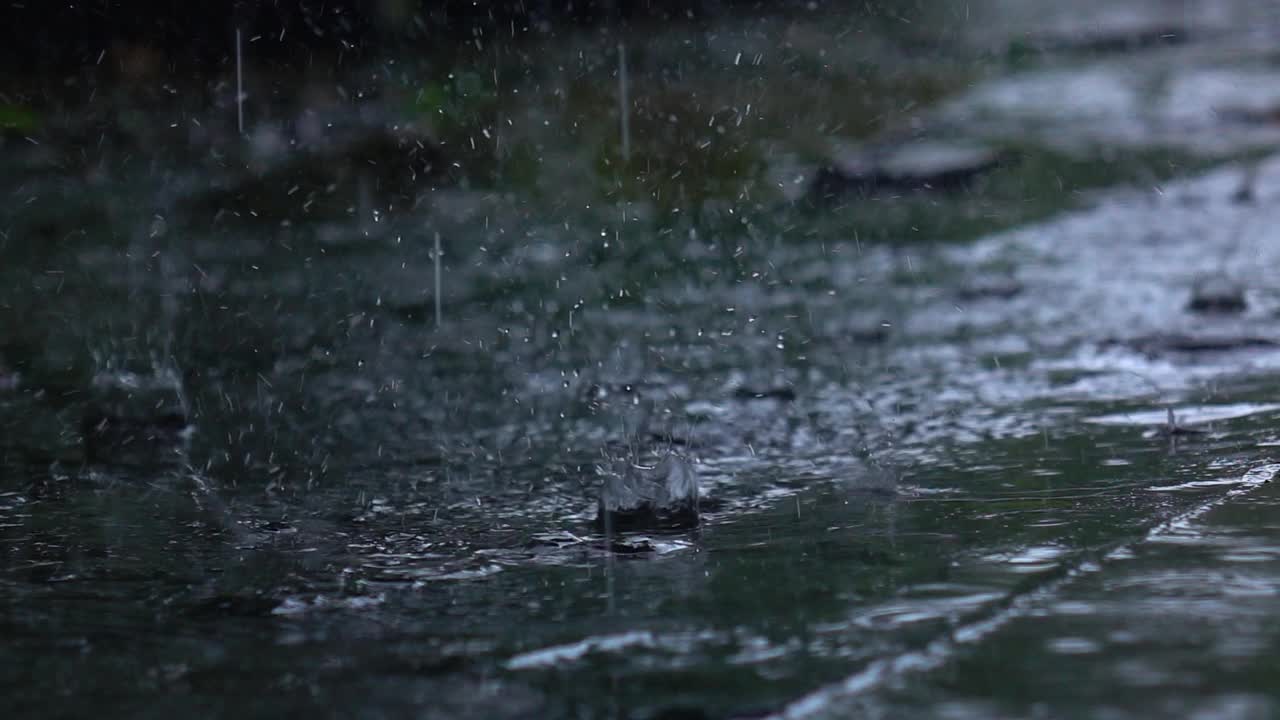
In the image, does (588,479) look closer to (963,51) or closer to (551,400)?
(551,400)

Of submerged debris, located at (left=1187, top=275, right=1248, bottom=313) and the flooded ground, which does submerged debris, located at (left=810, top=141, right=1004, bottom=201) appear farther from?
submerged debris, located at (left=1187, top=275, right=1248, bottom=313)

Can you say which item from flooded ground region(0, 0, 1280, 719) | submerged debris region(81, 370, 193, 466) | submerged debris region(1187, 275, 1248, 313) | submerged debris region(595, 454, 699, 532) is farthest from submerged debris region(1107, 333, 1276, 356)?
submerged debris region(81, 370, 193, 466)

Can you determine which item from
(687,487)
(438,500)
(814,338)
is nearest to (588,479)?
(438,500)

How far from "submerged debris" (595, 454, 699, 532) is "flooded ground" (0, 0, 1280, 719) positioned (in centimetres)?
6

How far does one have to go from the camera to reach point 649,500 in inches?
89.8

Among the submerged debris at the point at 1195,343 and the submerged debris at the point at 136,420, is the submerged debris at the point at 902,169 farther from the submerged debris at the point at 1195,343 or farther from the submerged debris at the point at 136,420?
the submerged debris at the point at 136,420

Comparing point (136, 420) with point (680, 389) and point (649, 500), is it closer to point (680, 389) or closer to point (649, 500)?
point (680, 389)

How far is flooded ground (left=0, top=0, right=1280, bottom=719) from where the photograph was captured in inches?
59.6

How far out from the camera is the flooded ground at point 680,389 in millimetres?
1514

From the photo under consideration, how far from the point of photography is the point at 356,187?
247 inches

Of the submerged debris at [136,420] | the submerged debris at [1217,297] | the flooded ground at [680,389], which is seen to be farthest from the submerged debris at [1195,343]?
the submerged debris at [136,420]

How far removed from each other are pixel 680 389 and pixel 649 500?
139cm

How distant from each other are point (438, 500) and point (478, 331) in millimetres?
1912

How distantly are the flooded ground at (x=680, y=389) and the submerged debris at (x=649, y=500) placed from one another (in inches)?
2.3
